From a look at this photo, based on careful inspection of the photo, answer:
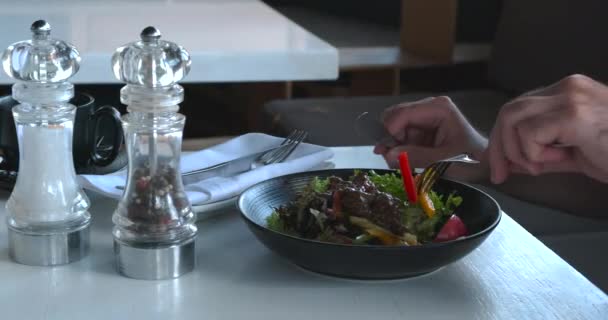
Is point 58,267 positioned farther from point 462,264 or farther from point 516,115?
point 516,115

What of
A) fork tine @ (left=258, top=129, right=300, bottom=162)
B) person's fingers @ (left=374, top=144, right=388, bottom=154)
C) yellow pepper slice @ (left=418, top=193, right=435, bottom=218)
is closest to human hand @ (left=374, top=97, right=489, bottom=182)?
person's fingers @ (left=374, top=144, right=388, bottom=154)

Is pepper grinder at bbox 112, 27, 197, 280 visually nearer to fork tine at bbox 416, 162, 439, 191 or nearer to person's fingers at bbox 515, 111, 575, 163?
fork tine at bbox 416, 162, 439, 191

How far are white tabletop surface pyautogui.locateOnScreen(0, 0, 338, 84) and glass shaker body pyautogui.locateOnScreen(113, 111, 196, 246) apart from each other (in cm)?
80

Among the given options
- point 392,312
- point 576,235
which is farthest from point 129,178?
point 576,235

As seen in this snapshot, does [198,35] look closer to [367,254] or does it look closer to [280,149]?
[280,149]

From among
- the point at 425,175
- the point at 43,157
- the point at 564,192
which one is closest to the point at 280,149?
the point at 425,175

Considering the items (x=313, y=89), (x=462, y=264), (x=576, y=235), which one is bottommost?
(x=313, y=89)

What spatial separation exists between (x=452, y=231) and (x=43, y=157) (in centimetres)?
37

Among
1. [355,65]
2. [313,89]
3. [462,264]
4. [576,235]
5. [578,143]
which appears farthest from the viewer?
[313,89]

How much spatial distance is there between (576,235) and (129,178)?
3.02 feet

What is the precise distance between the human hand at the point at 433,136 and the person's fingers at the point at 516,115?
0.15m

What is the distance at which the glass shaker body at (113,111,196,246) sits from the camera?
79 cm

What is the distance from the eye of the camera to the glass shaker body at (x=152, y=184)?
79 cm

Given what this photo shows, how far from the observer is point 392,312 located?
747 millimetres
